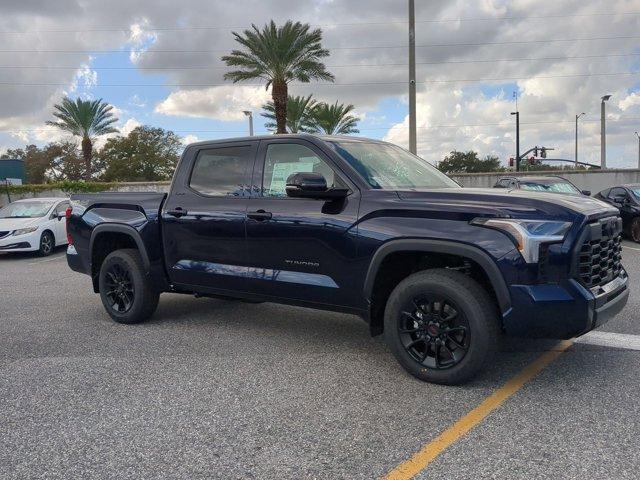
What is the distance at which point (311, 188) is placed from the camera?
4.37 m

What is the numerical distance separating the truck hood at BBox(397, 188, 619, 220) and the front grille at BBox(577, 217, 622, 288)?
0.31 feet

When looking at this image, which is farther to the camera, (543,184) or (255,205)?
(543,184)

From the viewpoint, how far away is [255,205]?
16.6ft

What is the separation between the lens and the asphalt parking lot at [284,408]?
3.12 meters

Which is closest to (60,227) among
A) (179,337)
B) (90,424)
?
(179,337)

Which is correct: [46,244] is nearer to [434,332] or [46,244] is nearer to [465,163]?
[434,332]

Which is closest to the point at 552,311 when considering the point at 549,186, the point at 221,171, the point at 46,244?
the point at 221,171

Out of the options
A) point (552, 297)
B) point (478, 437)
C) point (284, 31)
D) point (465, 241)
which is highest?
point (284, 31)

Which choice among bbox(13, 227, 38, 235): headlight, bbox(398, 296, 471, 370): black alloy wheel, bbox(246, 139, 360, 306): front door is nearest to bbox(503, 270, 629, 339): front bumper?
bbox(398, 296, 471, 370): black alloy wheel

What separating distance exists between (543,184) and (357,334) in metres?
8.42

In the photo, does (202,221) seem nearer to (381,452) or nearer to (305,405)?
(305,405)

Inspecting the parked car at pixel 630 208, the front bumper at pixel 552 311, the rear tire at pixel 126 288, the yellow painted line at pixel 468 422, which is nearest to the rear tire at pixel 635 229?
the parked car at pixel 630 208

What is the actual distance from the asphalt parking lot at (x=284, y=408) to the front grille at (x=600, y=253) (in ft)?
2.51

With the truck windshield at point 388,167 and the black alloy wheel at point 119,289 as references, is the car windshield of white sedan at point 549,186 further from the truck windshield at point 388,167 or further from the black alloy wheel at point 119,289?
the black alloy wheel at point 119,289
